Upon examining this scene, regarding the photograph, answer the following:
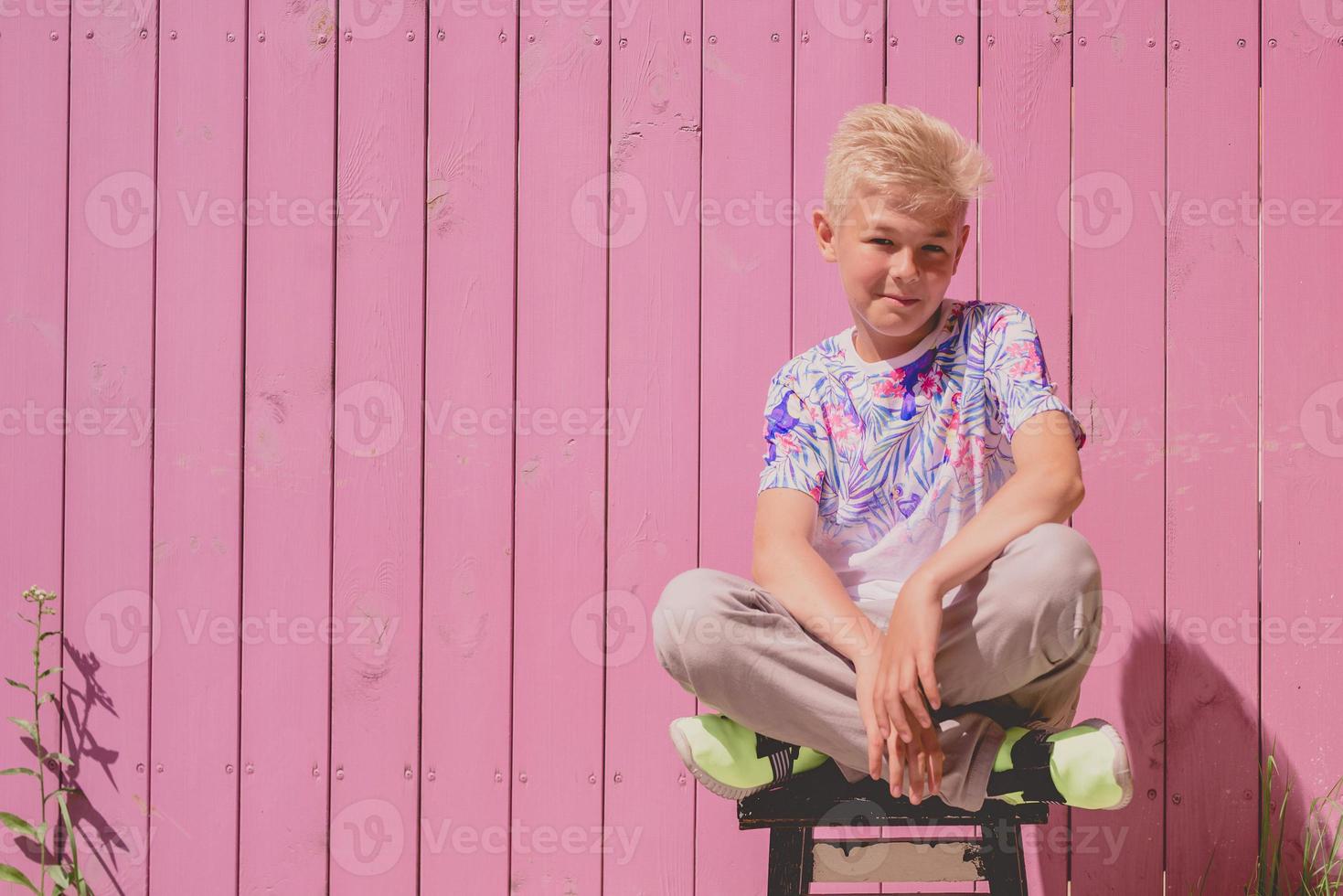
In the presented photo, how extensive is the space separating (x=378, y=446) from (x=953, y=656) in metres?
1.06

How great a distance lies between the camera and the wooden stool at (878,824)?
3.83 feet

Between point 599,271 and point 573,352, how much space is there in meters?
0.15

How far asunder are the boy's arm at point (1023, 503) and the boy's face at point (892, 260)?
0.21m

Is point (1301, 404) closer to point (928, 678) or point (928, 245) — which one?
point (928, 245)

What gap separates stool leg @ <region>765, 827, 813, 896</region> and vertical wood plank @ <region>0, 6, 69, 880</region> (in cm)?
128

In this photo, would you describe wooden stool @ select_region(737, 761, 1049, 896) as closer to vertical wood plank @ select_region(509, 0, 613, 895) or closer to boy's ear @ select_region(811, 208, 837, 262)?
vertical wood plank @ select_region(509, 0, 613, 895)

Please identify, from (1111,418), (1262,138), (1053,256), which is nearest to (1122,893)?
(1111,418)

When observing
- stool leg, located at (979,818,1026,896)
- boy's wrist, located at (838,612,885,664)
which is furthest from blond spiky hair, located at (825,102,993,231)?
stool leg, located at (979,818,1026,896)

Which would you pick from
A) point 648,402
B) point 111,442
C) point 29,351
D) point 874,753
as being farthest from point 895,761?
point 29,351

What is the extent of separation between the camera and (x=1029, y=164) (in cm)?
172

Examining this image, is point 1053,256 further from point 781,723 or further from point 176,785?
point 176,785

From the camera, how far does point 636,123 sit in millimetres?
1735

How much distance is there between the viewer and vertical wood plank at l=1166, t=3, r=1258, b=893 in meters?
1.70

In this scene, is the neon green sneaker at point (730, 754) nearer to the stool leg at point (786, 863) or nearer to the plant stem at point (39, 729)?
the stool leg at point (786, 863)
